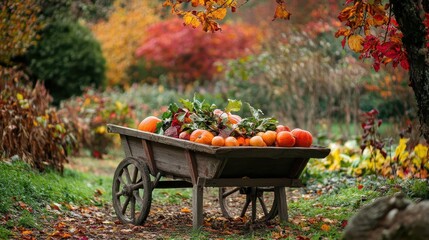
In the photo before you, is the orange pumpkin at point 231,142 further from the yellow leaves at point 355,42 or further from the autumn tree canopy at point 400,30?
the yellow leaves at point 355,42

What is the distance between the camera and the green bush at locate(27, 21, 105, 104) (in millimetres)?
15242

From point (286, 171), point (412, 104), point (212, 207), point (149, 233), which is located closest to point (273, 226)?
point (286, 171)

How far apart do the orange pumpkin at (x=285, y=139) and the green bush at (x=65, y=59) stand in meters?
10.1

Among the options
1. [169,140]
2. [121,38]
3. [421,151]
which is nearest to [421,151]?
[421,151]

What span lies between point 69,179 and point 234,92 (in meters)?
7.27

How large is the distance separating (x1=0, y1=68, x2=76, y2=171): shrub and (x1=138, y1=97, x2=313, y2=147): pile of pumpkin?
225 centimetres

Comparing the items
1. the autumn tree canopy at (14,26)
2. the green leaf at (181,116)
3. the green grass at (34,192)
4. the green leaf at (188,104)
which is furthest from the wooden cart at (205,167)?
the autumn tree canopy at (14,26)

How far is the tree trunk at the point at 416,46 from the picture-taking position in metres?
5.43

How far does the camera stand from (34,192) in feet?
22.9

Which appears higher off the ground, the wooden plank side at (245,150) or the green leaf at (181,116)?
the green leaf at (181,116)

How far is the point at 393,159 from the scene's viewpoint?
8.15m

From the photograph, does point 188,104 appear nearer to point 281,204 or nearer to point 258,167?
point 258,167

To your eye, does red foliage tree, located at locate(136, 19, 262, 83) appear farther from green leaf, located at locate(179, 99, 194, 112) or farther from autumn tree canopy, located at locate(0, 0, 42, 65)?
green leaf, located at locate(179, 99, 194, 112)

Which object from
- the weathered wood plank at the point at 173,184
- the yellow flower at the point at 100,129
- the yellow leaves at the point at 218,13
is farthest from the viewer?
the yellow flower at the point at 100,129
